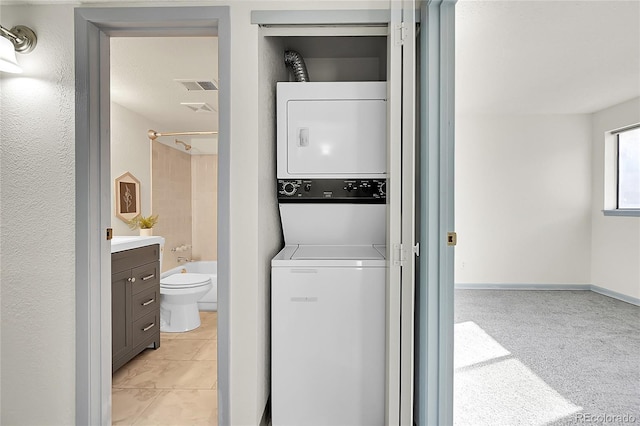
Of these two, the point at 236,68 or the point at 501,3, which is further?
the point at 501,3

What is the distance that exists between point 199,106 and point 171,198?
177cm

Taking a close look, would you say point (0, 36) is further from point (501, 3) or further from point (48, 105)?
point (501, 3)

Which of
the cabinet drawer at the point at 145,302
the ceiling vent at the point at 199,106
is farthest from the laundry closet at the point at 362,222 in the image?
the ceiling vent at the point at 199,106

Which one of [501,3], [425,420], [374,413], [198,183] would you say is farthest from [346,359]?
[198,183]

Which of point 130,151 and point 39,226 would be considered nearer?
point 39,226

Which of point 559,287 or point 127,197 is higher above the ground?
point 127,197

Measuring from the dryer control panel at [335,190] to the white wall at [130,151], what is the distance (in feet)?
8.86

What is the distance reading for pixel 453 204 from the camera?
1691 millimetres

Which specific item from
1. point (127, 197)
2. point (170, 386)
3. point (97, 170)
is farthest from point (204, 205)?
point (97, 170)

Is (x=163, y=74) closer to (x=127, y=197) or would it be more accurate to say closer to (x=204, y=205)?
(x=127, y=197)

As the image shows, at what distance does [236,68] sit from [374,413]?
6.42ft

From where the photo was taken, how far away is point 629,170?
625 mm

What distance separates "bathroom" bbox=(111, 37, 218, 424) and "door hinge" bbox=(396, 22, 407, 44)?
1.44m

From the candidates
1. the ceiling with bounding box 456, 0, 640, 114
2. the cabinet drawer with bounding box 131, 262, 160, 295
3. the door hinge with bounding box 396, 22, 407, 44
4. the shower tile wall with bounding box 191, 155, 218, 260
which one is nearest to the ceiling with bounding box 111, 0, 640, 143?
the ceiling with bounding box 456, 0, 640, 114
